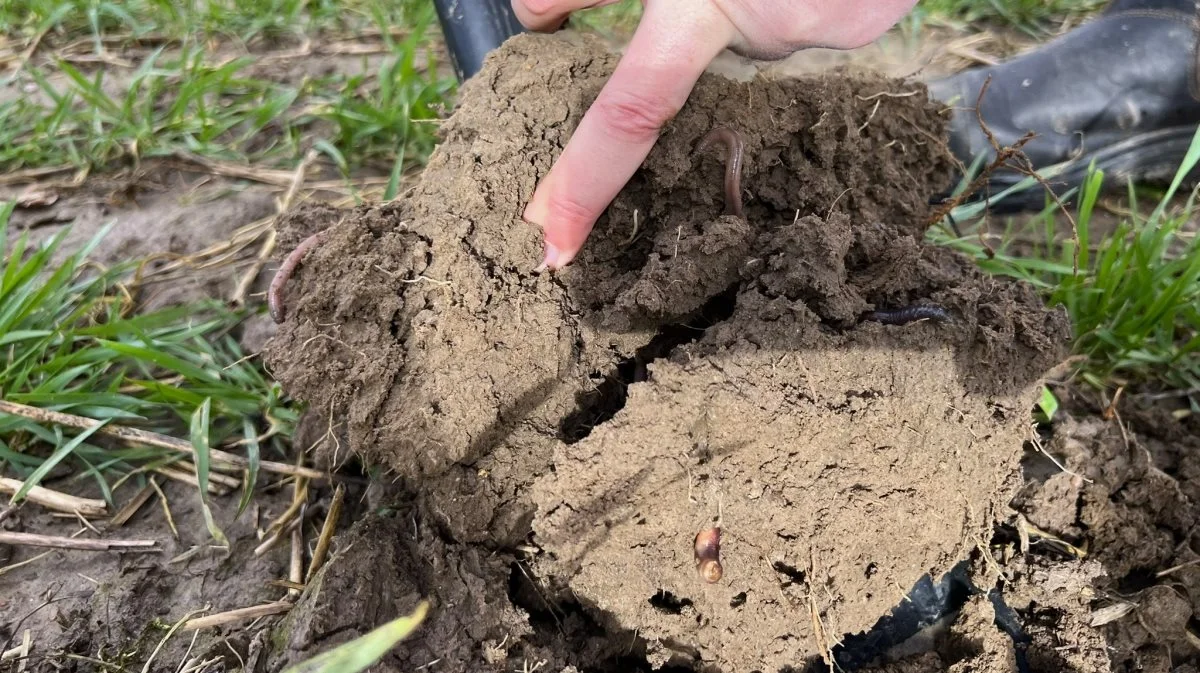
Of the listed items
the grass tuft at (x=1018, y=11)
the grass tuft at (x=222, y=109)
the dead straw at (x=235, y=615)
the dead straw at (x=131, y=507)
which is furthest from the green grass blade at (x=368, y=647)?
the grass tuft at (x=1018, y=11)

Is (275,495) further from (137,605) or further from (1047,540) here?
(1047,540)

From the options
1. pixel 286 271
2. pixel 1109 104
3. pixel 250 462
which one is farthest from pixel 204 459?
pixel 1109 104

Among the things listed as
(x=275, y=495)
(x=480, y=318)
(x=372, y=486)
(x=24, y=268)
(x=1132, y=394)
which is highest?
(x=480, y=318)

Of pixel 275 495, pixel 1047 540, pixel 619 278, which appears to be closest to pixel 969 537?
pixel 1047 540

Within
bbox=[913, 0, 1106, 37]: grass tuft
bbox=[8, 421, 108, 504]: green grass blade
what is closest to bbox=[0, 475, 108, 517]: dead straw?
bbox=[8, 421, 108, 504]: green grass blade

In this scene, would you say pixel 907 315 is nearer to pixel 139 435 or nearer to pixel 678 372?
pixel 678 372

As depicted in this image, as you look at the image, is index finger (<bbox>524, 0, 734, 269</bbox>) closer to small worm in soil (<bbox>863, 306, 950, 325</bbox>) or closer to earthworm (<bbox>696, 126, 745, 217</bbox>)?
earthworm (<bbox>696, 126, 745, 217</bbox>)
